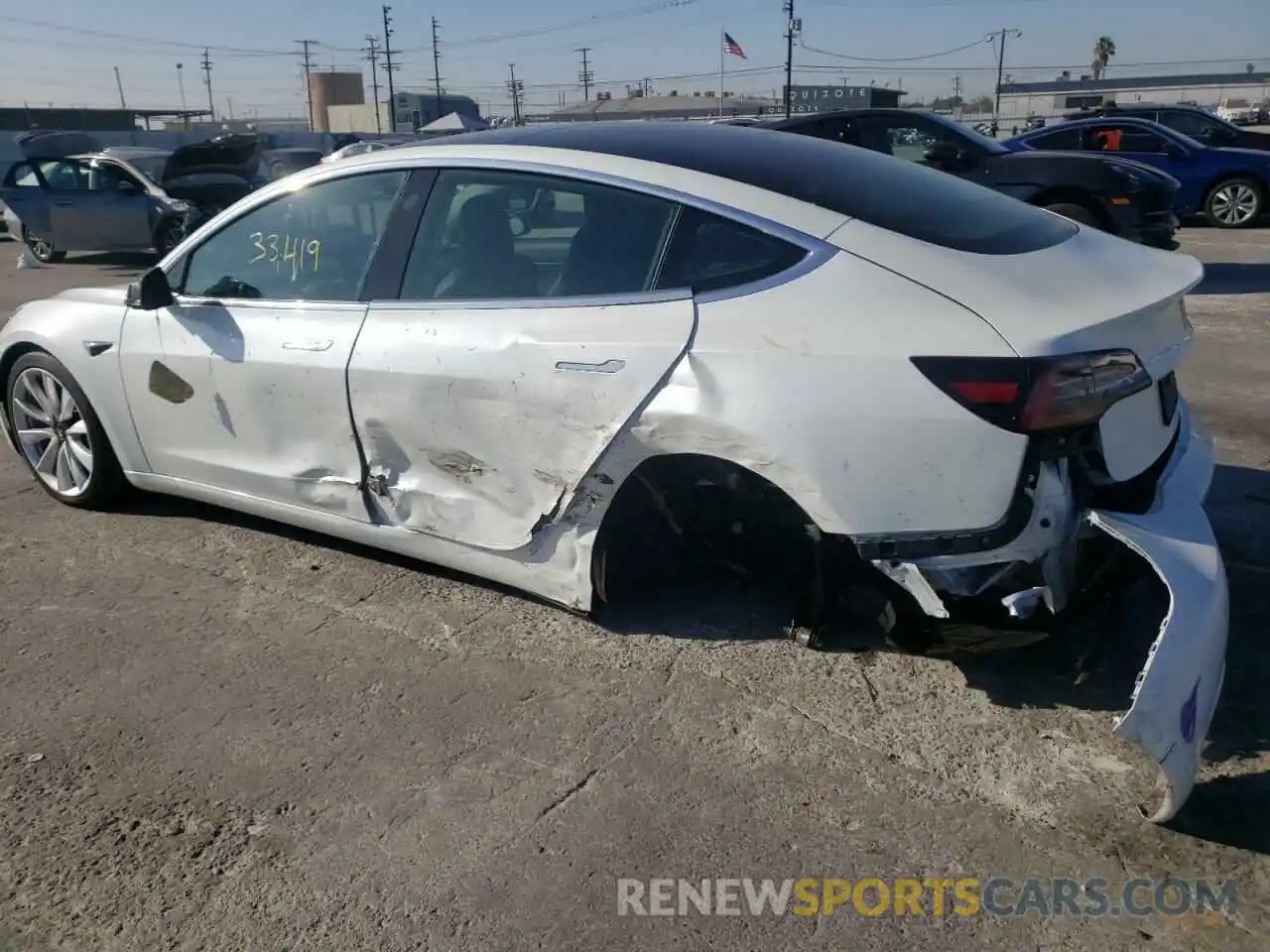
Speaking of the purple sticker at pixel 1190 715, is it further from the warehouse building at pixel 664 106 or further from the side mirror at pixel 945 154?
the warehouse building at pixel 664 106

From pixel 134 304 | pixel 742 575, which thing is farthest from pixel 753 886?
pixel 134 304

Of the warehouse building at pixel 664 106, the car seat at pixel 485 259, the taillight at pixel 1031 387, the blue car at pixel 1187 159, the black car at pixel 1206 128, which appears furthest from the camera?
the warehouse building at pixel 664 106

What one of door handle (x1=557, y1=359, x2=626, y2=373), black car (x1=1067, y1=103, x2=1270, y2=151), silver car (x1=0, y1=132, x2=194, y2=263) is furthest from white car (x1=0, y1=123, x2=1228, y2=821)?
black car (x1=1067, y1=103, x2=1270, y2=151)

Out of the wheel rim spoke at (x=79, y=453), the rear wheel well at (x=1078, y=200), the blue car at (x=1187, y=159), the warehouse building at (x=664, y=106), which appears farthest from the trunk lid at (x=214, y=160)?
the warehouse building at (x=664, y=106)

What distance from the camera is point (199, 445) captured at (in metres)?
4.18

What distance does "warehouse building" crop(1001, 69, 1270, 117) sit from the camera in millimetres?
79875

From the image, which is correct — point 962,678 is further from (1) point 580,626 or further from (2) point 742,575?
(1) point 580,626

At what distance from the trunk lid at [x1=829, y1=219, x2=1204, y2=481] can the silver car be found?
13.7 metres

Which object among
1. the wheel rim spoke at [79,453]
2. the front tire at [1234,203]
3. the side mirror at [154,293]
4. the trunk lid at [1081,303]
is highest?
the trunk lid at [1081,303]

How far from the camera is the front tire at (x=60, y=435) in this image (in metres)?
4.57

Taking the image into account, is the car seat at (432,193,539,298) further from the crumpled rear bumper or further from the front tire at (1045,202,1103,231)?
the front tire at (1045,202,1103,231)

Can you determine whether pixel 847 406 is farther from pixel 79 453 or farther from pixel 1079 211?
pixel 1079 211

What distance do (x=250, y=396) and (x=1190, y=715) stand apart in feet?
10.3

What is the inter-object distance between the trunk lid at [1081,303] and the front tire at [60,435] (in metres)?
3.32
